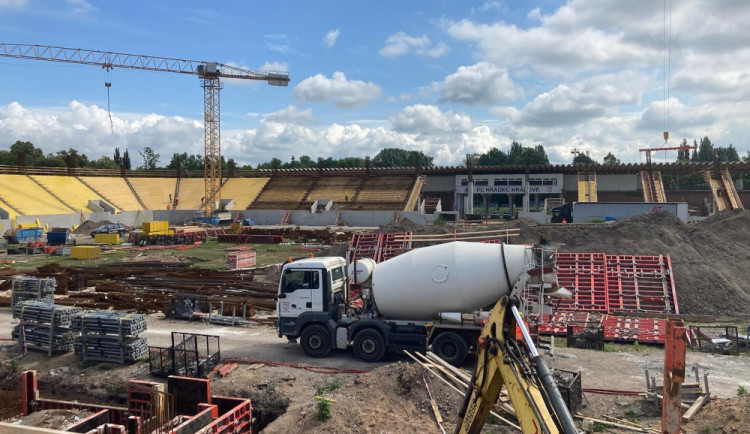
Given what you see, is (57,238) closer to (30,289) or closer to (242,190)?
(30,289)

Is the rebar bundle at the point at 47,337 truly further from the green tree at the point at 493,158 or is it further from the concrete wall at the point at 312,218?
the green tree at the point at 493,158

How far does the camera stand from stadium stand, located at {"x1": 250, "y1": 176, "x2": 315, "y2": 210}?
72125mm

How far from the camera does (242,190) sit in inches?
3113

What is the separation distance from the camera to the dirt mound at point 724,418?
9159 millimetres

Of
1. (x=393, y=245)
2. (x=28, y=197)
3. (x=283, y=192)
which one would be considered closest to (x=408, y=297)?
(x=393, y=245)

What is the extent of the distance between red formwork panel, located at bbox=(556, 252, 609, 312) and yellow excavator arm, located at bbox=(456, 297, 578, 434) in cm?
1352

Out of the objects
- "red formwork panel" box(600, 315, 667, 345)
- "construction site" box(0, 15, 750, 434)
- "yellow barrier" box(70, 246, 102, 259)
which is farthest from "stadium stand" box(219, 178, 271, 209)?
"red formwork panel" box(600, 315, 667, 345)

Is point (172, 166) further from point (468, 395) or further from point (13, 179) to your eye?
point (468, 395)

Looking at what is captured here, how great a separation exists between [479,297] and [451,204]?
190ft

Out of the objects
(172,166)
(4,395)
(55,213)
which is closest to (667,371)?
(4,395)

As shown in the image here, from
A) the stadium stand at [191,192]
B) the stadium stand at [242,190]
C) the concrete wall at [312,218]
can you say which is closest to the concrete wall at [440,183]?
the concrete wall at [312,218]

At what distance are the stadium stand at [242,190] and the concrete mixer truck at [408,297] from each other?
61.2 meters

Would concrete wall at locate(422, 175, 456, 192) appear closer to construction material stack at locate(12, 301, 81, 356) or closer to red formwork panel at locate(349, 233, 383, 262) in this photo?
red formwork panel at locate(349, 233, 383, 262)

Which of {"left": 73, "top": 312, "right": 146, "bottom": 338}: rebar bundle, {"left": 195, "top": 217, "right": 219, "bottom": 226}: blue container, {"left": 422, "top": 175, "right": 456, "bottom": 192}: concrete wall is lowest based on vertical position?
{"left": 73, "top": 312, "right": 146, "bottom": 338}: rebar bundle
